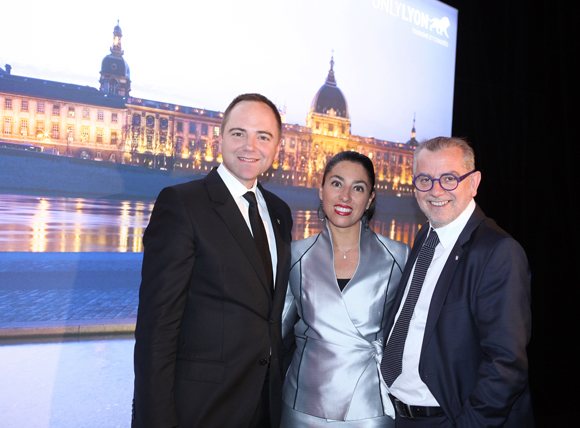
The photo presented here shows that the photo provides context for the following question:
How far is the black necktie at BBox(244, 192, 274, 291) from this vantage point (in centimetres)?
142

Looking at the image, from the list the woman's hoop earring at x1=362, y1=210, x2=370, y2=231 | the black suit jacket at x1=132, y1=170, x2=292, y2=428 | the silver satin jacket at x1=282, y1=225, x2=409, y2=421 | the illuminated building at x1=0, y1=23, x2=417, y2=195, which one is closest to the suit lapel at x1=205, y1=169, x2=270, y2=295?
the black suit jacket at x1=132, y1=170, x2=292, y2=428

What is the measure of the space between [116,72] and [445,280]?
289cm

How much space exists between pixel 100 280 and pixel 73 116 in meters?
1.66

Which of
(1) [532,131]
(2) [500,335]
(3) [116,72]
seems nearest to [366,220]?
(2) [500,335]

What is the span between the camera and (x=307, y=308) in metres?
1.65

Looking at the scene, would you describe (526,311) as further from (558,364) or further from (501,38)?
(501,38)

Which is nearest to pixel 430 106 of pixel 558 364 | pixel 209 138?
pixel 209 138

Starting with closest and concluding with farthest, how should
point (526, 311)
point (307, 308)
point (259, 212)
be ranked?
point (526, 311), point (259, 212), point (307, 308)

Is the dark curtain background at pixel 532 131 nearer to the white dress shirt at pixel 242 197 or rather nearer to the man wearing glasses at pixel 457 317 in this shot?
the man wearing glasses at pixel 457 317

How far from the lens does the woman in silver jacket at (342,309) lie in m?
1.55

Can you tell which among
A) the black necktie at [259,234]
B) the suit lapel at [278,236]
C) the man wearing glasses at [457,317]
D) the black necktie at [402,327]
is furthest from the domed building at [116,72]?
the black necktie at [402,327]

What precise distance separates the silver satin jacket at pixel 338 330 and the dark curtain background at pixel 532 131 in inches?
150

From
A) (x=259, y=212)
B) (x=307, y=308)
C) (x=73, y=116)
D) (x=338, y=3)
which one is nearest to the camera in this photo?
(x=259, y=212)

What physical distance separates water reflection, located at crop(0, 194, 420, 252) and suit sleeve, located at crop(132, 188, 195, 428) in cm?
216
